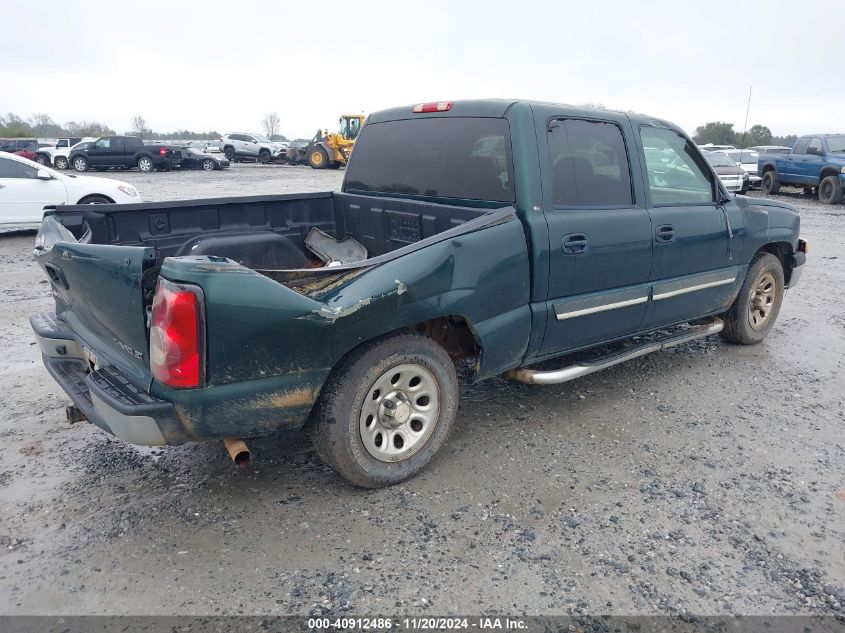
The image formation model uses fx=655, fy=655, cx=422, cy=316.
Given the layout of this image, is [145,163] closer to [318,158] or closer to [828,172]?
[318,158]

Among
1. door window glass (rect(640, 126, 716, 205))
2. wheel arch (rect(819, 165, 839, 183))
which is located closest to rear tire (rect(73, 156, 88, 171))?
wheel arch (rect(819, 165, 839, 183))

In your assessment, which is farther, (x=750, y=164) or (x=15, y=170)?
(x=750, y=164)

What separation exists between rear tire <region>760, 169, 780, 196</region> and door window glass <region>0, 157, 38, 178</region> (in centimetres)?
1889

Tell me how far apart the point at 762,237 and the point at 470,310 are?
307cm

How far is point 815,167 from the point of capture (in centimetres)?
1772

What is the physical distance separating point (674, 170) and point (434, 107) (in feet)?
5.79

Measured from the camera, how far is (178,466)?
3541 mm

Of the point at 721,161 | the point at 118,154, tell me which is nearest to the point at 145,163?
the point at 118,154

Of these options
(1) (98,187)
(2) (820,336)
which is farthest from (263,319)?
(1) (98,187)

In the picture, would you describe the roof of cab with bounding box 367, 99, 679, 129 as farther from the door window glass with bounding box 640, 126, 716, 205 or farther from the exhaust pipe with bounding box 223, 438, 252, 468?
the exhaust pipe with bounding box 223, 438, 252, 468

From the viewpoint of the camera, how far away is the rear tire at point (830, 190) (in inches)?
667

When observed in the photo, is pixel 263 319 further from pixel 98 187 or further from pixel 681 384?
pixel 98 187

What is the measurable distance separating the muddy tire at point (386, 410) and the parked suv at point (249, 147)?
3709cm

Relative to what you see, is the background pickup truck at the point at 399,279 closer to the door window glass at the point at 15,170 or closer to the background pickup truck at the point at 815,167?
the door window glass at the point at 15,170
